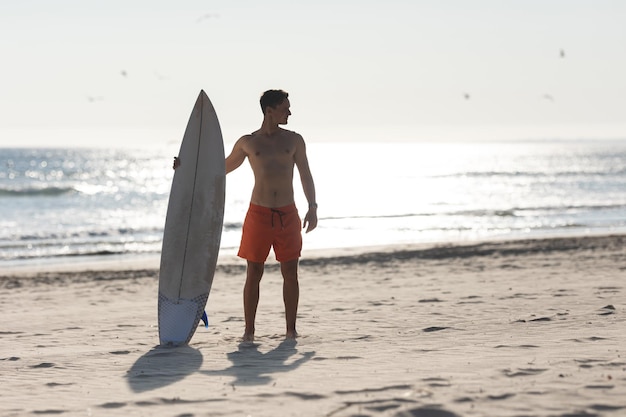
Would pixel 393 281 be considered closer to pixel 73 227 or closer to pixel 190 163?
pixel 190 163

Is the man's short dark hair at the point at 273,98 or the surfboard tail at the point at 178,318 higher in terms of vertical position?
the man's short dark hair at the point at 273,98

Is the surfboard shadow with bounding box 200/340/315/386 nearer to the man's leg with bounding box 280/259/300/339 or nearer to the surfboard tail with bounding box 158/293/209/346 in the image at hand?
the man's leg with bounding box 280/259/300/339

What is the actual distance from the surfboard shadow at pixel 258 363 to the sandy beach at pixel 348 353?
0.5 inches

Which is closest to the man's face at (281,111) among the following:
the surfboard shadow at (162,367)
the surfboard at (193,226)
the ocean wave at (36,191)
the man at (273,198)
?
the man at (273,198)

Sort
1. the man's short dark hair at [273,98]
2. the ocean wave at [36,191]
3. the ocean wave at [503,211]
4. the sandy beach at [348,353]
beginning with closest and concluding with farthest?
the sandy beach at [348,353]
the man's short dark hair at [273,98]
the ocean wave at [503,211]
the ocean wave at [36,191]

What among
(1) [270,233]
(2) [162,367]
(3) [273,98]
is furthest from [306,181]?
(2) [162,367]

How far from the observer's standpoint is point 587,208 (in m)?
27.8

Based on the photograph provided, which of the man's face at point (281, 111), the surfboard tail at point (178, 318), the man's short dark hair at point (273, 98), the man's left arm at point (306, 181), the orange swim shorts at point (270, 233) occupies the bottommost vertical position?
the surfboard tail at point (178, 318)

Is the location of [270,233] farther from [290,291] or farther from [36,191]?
[36,191]

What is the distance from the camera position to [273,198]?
5.58 m

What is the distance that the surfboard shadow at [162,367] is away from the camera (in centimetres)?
443

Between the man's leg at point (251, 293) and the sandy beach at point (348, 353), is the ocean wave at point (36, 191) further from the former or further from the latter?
the man's leg at point (251, 293)

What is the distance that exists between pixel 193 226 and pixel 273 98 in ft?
3.77

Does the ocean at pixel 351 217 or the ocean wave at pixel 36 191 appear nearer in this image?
the ocean at pixel 351 217
